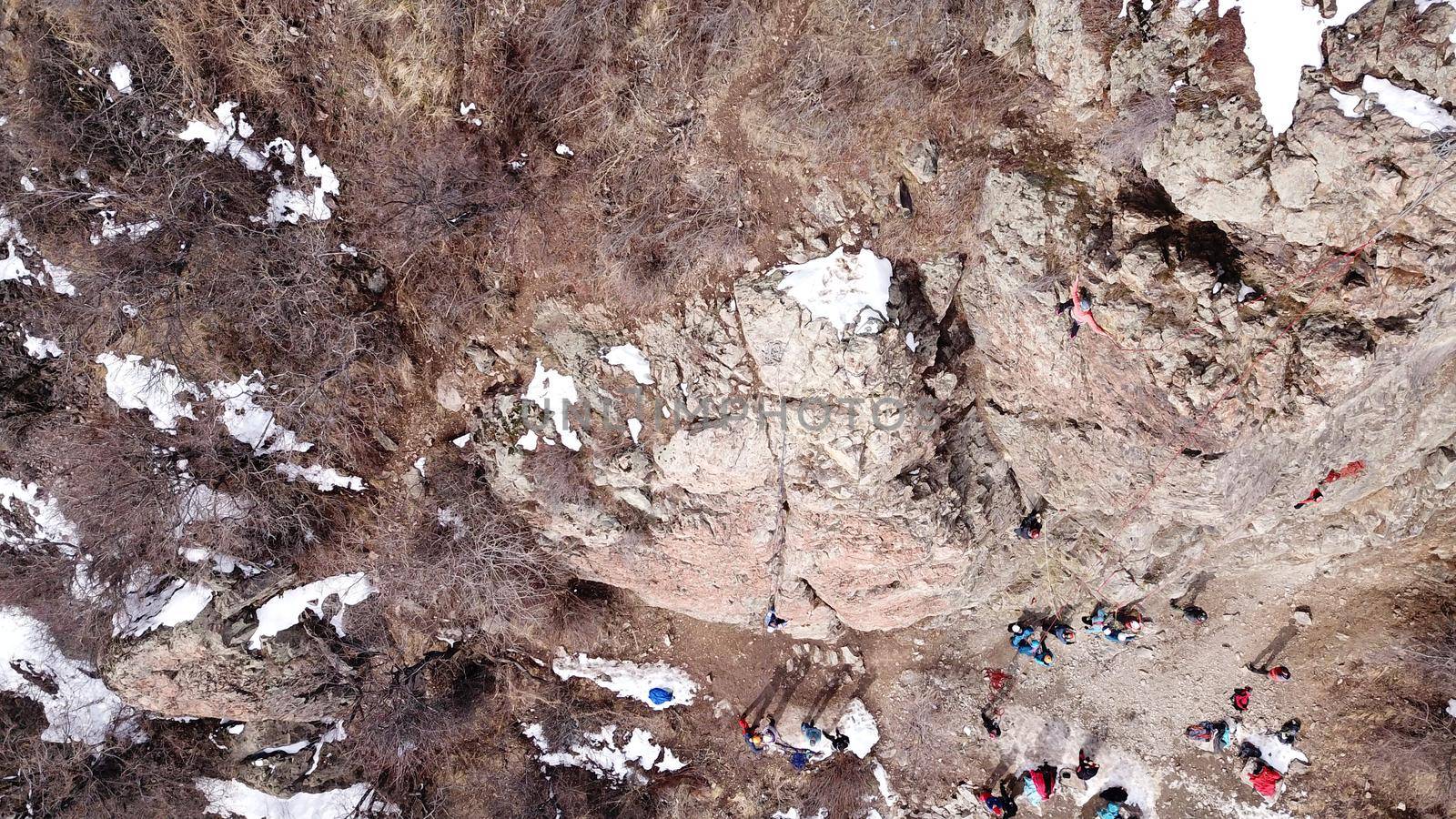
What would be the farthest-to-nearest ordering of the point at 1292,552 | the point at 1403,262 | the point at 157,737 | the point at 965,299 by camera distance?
the point at 157,737 < the point at 1292,552 < the point at 965,299 < the point at 1403,262

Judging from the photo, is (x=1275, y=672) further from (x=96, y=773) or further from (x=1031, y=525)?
(x=96, y=773)

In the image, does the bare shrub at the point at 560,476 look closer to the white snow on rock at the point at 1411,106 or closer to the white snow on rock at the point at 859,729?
the white snow on rock at the point at 859,729

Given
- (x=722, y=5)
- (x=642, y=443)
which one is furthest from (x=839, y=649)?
(x=722, y=5)

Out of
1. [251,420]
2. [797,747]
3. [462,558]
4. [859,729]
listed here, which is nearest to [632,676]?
[797,747]

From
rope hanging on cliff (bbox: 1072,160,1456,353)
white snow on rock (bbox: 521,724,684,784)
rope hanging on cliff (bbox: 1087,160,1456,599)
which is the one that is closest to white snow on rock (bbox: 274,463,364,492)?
white snow on rock (bbox: 521,724,684,784)

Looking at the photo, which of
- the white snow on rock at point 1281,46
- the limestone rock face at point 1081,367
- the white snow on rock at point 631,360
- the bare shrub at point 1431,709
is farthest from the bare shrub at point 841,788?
the white snow on rock at point 1281,46

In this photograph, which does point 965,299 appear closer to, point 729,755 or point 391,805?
point 729,755
